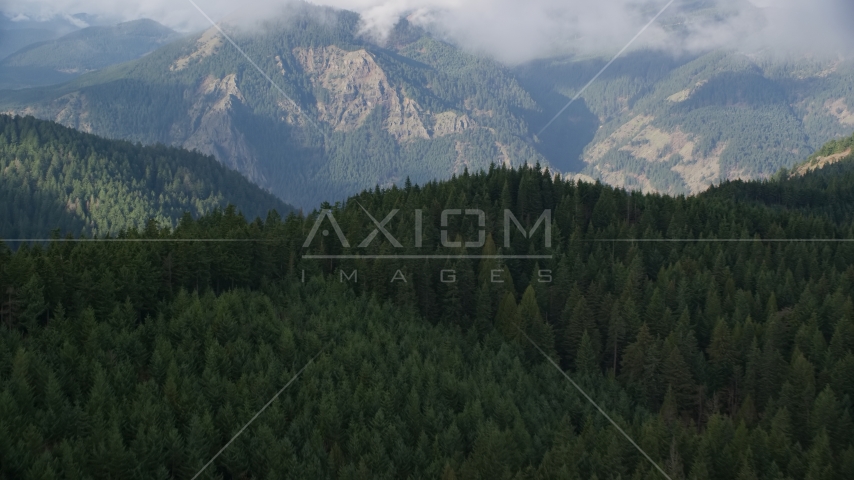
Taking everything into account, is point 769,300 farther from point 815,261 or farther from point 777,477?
point 777,477

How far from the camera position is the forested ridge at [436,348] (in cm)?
6706

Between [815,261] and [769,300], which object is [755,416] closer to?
[769,300]

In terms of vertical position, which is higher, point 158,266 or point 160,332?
point 158,266

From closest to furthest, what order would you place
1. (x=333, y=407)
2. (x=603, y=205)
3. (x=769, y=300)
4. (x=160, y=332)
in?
(x=333, y=407) < (x=160, y=332) < (x=769, y=300) < (x=603, y=205)

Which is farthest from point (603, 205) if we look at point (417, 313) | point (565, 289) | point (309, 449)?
point (309, 449)

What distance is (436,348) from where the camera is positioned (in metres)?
91.8

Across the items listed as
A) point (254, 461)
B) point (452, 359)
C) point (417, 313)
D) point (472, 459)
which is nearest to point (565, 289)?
point (417, 313)

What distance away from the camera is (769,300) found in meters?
106

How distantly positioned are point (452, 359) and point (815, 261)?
6149cm

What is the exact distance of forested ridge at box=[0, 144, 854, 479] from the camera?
220 ft

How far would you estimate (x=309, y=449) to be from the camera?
218 feet

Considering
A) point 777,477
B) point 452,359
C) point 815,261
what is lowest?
point 777,477

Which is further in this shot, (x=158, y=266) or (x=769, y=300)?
(x=769, y=300)

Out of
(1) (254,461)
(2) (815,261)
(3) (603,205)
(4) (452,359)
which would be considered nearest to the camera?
(1) (254,461)
